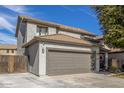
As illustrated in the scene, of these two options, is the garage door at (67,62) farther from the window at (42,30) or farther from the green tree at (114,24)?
the window at (42,30)

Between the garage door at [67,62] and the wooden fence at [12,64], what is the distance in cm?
425

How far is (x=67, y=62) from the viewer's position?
1600 cm

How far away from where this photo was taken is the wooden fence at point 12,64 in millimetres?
16875

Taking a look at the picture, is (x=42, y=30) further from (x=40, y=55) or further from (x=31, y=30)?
(x=40, y=55)

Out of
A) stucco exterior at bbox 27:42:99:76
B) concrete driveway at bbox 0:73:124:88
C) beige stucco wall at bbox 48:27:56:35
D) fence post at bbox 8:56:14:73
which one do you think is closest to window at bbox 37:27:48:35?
beige stucco wall at bbox 48:27:56:35

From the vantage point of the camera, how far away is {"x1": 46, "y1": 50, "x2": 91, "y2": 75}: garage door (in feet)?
49.1

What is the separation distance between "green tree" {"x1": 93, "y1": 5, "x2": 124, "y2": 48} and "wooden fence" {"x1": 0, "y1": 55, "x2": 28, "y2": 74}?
27.5 ft

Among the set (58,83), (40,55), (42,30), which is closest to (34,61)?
(40,55)

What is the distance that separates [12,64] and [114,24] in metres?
10.1

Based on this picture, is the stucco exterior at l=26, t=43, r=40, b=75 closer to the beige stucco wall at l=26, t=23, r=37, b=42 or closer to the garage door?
the garage door

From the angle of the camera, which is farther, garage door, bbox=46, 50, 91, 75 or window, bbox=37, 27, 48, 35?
window, bbox=37, 27, 48, 35

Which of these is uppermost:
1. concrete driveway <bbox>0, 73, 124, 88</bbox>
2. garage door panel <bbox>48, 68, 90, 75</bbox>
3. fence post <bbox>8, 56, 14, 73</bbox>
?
fence post <bbox>8, 56, 14, 73</bbox>

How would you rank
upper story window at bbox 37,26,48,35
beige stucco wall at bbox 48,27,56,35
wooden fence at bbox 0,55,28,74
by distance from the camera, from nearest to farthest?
wooden fence at bbox 0,55,28,74 < upper story window at bbox 37,26,48,35 < beige stucco wall at bbox 48,27,56,35

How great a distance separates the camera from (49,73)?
14.7 meters
